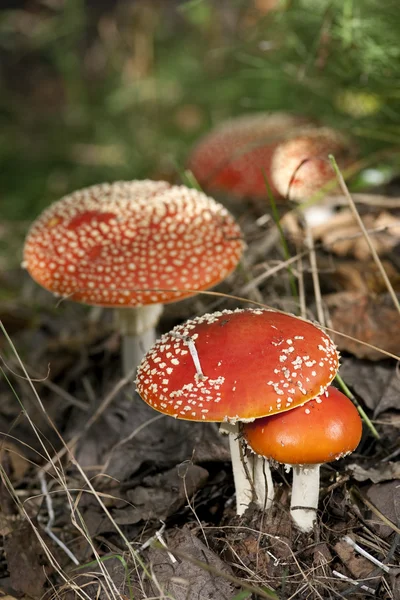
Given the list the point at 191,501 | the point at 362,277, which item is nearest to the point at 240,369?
the point at 191,501

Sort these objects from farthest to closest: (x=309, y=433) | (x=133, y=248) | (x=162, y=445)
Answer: (x=162, y=445)
(x=133, y=248)
(x=309, y=433)

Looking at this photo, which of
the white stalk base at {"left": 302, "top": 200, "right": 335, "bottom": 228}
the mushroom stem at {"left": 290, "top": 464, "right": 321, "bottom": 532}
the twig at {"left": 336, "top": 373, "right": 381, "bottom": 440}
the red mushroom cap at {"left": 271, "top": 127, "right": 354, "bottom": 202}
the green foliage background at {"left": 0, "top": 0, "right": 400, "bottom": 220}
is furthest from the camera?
the green foliage background at {"left": 0, "top": 0, "right": 400, "bottom": 220}

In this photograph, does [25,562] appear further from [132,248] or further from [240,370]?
[132,248]

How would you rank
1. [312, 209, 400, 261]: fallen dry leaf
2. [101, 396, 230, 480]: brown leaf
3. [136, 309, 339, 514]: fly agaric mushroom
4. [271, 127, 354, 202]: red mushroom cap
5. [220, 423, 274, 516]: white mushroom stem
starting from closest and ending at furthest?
[136, 309, 339, 514]: fly agaric mushroom, [220, 423, 274, 516]: white mushroom stem, [101, 396, 230, 480]: brown leaf, [312, 209, 400, 261]: fallen dry leaf, [271, 127, 354, 202]: red mushroom cap

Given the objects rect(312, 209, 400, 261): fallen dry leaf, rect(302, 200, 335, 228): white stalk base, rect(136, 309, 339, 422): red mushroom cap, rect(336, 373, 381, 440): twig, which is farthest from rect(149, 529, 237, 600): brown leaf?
rect(302, 200, 335, 228): white stalk base

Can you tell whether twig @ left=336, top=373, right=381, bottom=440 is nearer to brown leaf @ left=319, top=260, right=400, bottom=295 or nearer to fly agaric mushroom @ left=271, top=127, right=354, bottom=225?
brown leaf @ left=319, top=260, right=400, bottom=295

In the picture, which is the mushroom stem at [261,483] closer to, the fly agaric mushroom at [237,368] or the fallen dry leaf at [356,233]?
the fly agaric mushroom at [237,368]

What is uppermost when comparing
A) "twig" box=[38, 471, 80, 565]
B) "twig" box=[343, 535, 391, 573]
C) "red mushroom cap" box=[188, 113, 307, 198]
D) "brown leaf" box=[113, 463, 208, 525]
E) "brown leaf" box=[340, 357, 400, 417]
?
"red mushroom cap" box=[188, 113, 307, 198]
